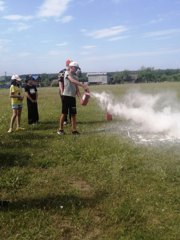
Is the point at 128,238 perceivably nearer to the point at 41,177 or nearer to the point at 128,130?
the point at 41,177

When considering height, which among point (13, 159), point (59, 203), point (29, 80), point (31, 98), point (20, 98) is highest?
point (29, 80)

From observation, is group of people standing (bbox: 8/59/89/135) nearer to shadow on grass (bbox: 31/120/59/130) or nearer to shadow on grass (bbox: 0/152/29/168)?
shadow on grass (bbox: 31/120/59/130)

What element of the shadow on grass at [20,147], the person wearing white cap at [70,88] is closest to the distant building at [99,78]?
the person wearing white cap at [70,88]

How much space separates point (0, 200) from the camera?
632 cm

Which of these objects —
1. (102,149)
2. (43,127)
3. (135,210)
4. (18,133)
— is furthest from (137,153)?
(43,127)

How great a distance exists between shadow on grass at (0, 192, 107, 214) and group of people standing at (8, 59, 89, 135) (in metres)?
5.79

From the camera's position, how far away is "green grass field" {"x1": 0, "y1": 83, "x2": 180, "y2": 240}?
207 inches

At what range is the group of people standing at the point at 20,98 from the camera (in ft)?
43.3

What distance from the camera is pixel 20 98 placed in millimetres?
13250

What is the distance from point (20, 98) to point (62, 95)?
1.82 m

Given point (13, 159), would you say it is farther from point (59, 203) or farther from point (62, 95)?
point (62, 95)

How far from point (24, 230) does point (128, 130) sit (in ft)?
25.8

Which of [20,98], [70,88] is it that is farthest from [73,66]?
[20,98]

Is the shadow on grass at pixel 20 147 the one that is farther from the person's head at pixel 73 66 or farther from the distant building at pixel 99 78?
the distant building at pixel 99 78
